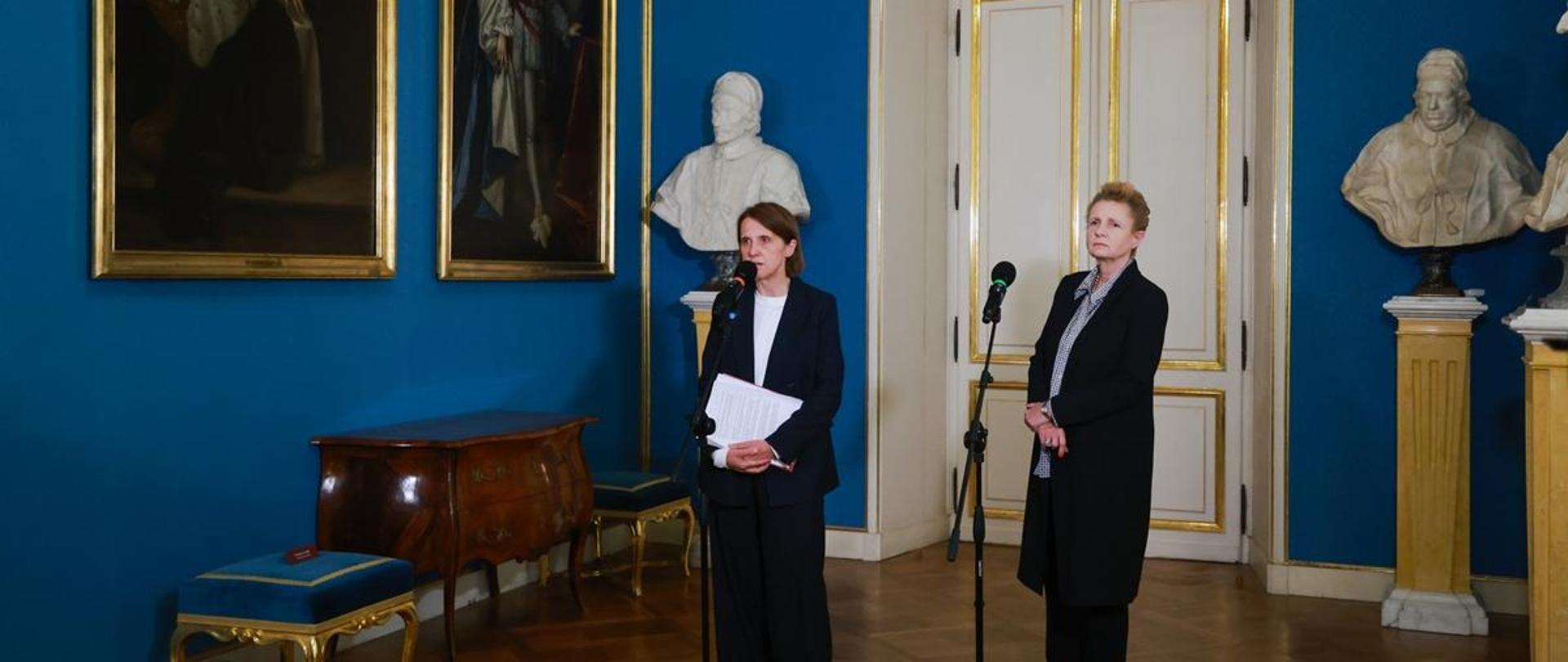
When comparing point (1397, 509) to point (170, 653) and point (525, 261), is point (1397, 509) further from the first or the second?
point (170, 653)

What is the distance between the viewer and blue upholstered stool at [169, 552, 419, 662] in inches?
148

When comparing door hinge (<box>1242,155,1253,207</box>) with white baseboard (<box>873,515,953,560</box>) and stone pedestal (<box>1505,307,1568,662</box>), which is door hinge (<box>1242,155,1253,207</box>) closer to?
white baseboard (<box>873,515,953,560</box>)

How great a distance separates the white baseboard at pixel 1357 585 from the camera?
5445mm

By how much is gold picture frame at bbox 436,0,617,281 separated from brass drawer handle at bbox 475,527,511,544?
1.07 m

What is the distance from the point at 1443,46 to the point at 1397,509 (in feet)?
5.82

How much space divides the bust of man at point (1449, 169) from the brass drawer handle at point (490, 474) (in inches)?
133

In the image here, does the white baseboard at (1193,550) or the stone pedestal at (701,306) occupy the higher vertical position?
the stone pedestal at (701,306)

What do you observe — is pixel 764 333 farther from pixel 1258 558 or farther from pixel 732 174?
pixel 1258 558

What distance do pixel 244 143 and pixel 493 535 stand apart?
1.47 metres

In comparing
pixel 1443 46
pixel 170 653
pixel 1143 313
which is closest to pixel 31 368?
pixel 170 653

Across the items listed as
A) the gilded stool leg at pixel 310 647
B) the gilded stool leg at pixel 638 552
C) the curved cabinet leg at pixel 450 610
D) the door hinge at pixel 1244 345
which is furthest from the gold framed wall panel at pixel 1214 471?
the gilded stool leg at pixel 310 647

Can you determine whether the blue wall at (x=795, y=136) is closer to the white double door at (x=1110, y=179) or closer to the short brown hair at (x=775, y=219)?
the white double door at (x=1110, y=179)

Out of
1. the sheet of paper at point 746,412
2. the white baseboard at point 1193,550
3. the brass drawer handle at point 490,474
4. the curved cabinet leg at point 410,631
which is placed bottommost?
the white baseboard at point 1193,550

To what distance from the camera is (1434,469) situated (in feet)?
17.3
